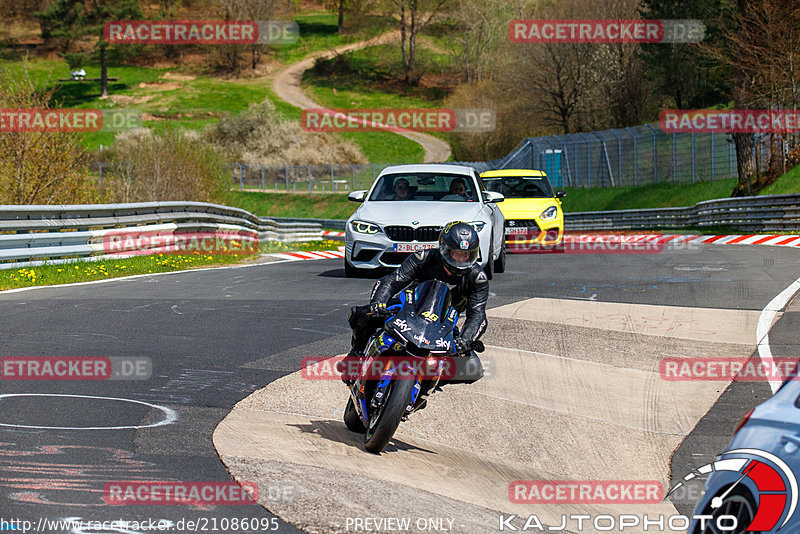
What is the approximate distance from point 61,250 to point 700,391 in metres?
11.5

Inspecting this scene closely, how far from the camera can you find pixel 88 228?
17.0 meters

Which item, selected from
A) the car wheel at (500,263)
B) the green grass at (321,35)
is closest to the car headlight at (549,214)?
the car wheel at (500,263)

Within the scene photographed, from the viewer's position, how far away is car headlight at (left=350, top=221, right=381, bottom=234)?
47.3 ft

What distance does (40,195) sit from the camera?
65.5 feet

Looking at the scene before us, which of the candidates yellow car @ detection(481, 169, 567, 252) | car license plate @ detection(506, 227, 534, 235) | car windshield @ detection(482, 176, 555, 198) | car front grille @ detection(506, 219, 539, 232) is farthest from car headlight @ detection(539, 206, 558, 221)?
car windshield @ detection(482, 176, 555, 198)

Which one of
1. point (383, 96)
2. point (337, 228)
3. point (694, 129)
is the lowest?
point (337, 228)

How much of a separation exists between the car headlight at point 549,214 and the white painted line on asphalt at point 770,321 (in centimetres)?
768

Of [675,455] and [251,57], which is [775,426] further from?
[251,57]

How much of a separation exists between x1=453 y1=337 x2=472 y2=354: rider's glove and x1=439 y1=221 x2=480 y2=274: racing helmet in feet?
1.41

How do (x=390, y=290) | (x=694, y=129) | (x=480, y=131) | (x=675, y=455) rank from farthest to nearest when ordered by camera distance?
1. (x=480, y=131)
2. (x=694, y=129)
3. (x=675, y=455)
4. (x=390, y=290)

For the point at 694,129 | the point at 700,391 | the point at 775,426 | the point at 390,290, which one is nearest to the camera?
the point at 775,426

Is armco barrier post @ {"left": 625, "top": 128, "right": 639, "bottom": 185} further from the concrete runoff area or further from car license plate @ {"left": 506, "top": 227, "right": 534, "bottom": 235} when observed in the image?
the concrete runoff area

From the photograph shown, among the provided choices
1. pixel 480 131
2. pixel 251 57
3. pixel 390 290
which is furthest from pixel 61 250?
pixel 251 57

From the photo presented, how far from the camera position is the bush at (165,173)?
2592 centimetres
